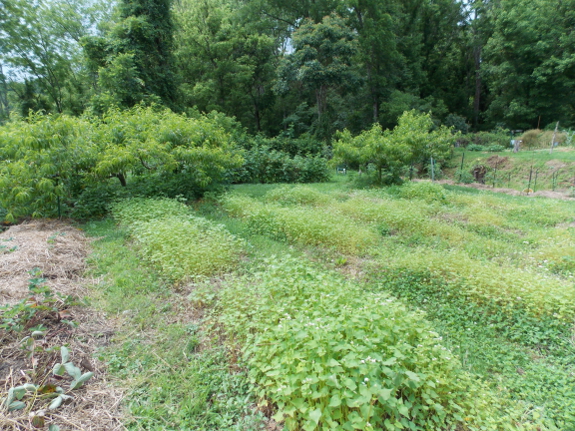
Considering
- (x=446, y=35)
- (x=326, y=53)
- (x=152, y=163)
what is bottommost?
Answer: (x=152, y=163)

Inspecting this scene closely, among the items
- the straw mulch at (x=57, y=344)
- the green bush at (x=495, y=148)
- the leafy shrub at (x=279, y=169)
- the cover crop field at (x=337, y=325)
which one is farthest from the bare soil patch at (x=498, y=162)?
the straw mulch at (x=57, y=344)

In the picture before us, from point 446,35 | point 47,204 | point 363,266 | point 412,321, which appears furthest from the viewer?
point 446,35

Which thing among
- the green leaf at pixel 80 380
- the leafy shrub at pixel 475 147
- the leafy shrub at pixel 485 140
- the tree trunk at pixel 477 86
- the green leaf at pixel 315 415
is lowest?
the green leaf at pixel 80 380

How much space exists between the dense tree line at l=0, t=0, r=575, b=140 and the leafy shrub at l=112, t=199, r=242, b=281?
11613 mm

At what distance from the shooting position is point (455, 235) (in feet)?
17.4

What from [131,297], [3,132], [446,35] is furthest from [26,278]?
[446,35]

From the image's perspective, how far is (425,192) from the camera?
8.02 m

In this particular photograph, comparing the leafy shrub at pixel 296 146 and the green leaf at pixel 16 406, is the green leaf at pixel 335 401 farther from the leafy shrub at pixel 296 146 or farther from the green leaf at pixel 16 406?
the leafy shrub at pixel 296 146

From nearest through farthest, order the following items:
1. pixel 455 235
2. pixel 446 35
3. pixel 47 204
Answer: pixel 455 235 < pixel 47 204 < pixel 446 35

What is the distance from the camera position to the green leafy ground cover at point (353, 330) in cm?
200

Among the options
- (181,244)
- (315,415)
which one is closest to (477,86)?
(181,244)

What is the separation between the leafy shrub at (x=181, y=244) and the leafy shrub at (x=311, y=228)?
94 cm

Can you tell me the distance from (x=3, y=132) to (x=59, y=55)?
1960 centimetres

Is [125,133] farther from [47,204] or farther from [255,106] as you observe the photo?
[255,106]
